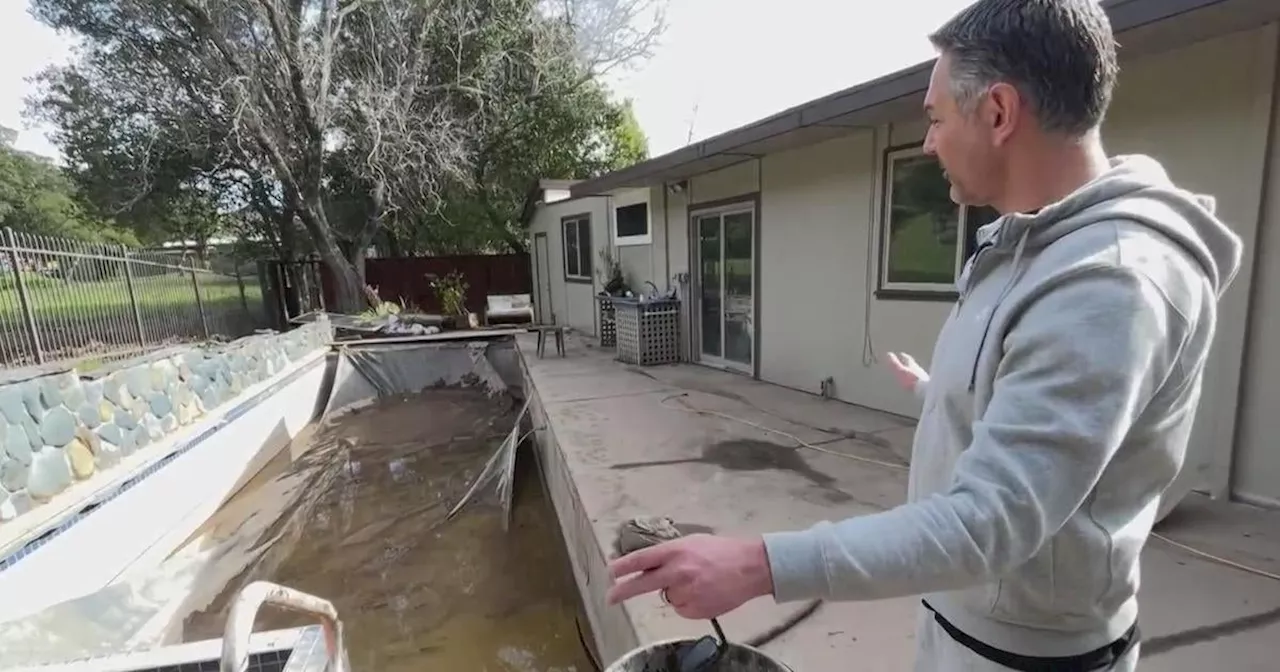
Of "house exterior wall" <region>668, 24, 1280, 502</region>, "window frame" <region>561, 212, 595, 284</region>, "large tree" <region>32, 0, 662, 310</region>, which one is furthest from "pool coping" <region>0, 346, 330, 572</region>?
"large tree" <region>32, 0, 662, 310</region>

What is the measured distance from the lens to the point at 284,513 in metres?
4.67

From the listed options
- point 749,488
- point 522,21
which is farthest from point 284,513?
point 522,21

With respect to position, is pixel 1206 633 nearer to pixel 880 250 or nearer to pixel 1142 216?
pixel 1142 216

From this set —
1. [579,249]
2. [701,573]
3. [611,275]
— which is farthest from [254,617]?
[579,249]

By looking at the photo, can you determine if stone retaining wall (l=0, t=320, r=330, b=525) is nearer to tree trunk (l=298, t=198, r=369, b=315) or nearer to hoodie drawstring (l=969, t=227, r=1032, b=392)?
hoodie drawstring (l=969, t=227, r=1032, b=392)

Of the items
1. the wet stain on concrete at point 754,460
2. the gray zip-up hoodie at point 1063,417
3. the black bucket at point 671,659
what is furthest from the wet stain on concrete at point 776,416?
the gray zip-up hoodie at point 1063,417

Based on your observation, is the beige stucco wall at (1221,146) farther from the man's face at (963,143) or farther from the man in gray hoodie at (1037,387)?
the man's face at (963,143)

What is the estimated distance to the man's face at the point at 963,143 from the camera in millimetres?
741

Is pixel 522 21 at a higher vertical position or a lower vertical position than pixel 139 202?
higher

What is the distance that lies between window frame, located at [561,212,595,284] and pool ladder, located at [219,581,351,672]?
8.47 meters

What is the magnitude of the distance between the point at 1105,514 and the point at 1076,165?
0.42m

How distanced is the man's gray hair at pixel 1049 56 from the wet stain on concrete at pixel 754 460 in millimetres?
2715

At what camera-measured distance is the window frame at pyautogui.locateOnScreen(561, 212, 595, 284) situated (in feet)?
32.7

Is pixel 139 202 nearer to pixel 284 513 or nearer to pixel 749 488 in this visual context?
pixel 284 513
